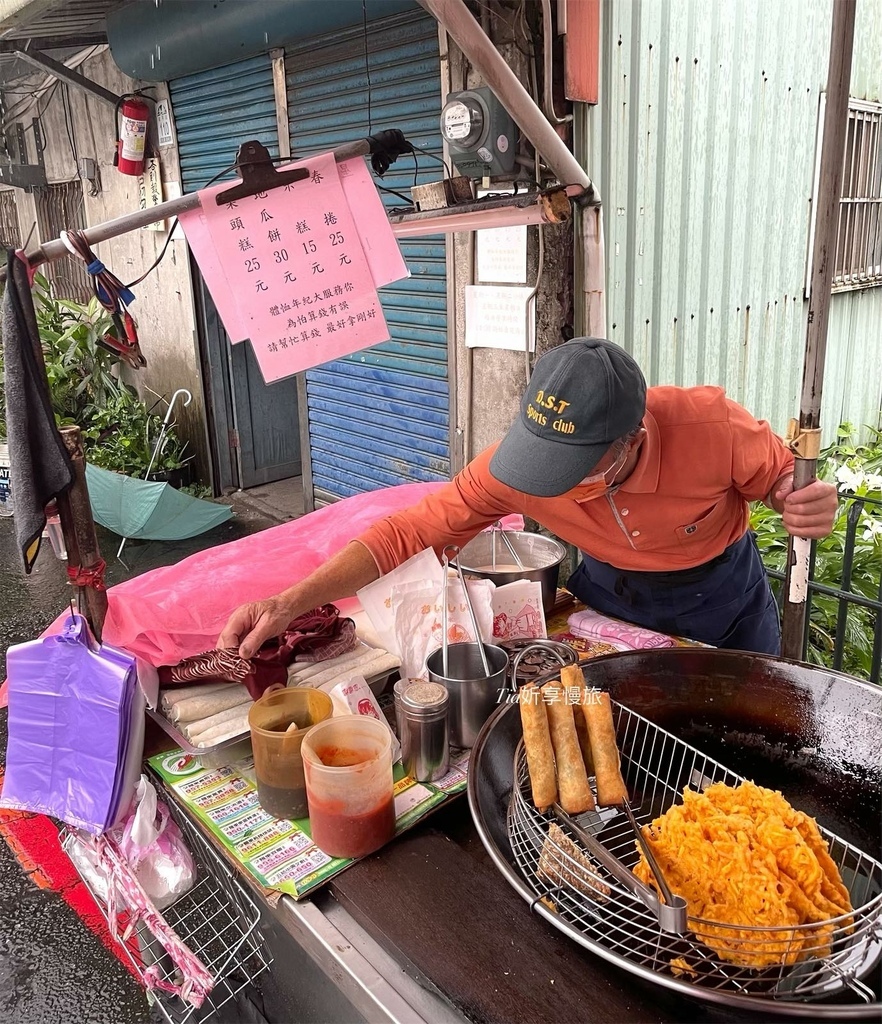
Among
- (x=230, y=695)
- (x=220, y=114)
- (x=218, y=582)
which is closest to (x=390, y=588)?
(x=230, y=695)

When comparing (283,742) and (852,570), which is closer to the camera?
(283,742)

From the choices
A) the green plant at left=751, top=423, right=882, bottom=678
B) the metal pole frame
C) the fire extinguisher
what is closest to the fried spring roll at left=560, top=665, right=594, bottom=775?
the metal pole frame

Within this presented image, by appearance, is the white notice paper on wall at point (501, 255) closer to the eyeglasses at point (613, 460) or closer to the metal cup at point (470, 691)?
the eyeglasses at point (613, 460)

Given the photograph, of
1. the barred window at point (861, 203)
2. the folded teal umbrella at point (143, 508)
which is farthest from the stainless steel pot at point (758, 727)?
the barred window at point (861, 203)

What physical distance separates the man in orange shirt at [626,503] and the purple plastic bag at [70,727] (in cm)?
32

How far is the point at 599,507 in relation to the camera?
2592 millimetres

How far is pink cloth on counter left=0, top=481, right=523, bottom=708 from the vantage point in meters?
2.42

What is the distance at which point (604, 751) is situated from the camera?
1.68 metres

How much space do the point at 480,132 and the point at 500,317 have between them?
3.57 feet

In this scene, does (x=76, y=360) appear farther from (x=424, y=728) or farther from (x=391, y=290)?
(x=424, y=728)

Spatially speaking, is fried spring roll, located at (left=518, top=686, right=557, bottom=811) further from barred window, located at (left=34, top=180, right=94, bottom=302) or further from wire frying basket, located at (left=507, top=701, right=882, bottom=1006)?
barred window, located at (left=34, top=180, right=94, bottom=302)

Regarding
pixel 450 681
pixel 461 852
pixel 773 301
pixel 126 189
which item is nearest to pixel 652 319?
pixel 773 301

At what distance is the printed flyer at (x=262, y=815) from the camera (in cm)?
167

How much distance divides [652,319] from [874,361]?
3801mm
